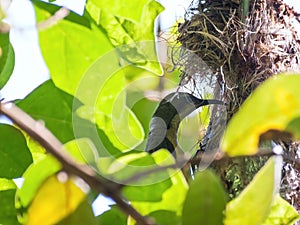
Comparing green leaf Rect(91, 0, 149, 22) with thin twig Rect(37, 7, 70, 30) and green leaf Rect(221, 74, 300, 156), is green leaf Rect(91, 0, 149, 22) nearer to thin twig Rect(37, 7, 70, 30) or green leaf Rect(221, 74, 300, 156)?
thin twig Rect(37, 7, 70, 30)

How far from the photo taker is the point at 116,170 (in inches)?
13.1

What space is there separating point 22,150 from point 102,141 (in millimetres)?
53

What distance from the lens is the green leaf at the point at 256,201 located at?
0.96 feet

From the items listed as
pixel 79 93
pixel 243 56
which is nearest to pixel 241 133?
pixel 79 93

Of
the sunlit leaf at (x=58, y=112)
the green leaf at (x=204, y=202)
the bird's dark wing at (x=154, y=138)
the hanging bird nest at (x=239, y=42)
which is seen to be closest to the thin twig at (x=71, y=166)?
the green leaf at (x=204, y=202)

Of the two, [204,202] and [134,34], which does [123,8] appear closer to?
[134,34]

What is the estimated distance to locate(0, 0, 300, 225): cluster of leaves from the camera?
0.97ft

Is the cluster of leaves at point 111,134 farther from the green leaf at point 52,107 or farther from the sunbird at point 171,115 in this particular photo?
the sunbird at point 171,115

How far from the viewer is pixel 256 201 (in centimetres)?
30

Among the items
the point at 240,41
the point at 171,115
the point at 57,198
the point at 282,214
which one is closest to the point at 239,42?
the point at 240,41

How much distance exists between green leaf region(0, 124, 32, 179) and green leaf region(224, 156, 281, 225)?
0.16 m

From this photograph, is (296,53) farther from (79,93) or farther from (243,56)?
(79,93)

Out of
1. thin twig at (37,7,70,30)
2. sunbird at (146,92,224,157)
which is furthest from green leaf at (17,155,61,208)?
sunbird at (146,92,224,157)

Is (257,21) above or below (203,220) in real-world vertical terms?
below
